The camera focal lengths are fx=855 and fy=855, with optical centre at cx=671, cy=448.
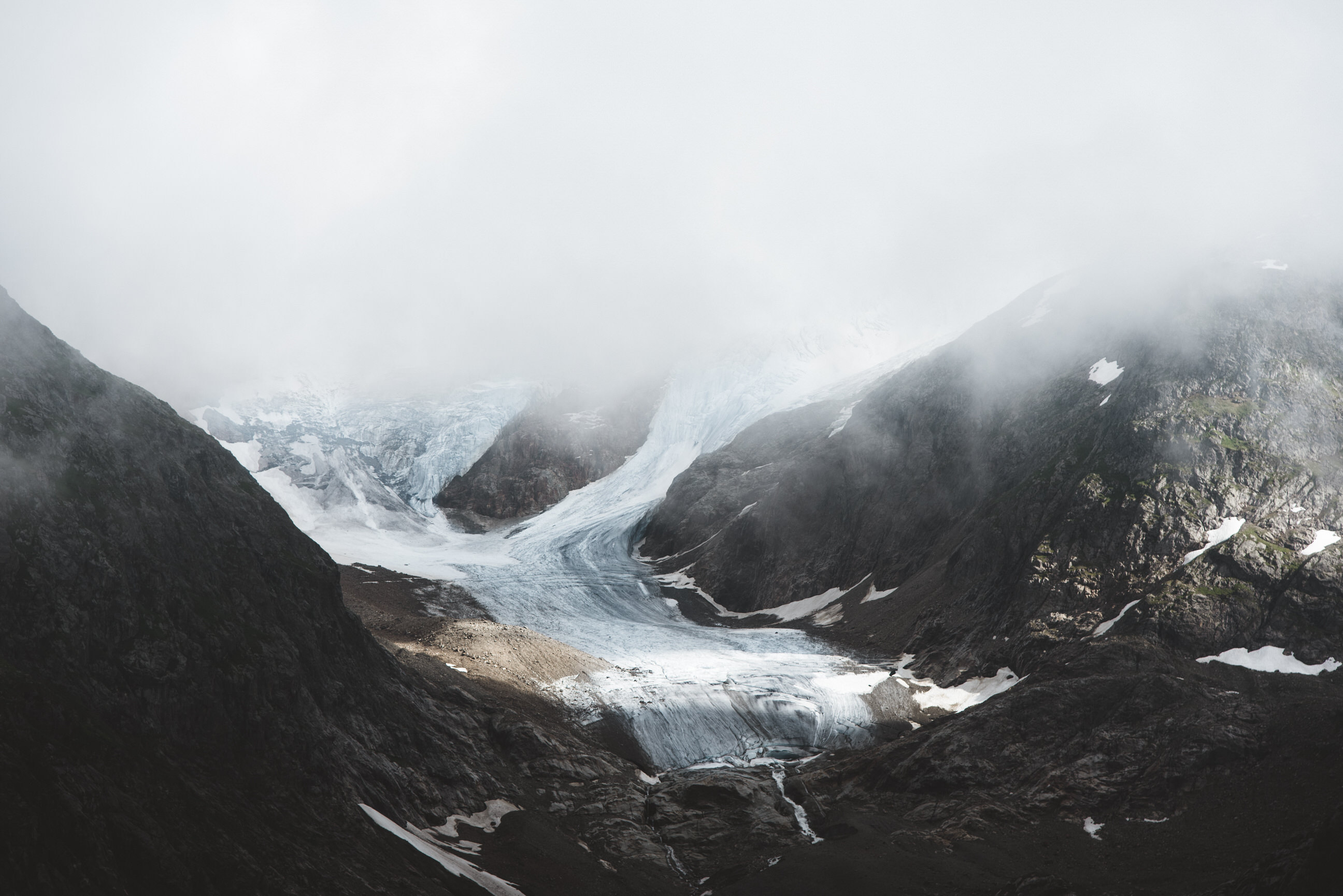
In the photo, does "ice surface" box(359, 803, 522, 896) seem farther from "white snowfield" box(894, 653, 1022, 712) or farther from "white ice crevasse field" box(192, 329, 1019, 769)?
"white snowfield" box(894, 653, 1022, 712)

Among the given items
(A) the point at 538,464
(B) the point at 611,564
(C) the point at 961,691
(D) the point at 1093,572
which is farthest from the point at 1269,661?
(A) the point at 538,464

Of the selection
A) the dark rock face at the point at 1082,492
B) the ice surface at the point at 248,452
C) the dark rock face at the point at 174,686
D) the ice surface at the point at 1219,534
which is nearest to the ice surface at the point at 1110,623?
the dark rock face at the point at 1082,492

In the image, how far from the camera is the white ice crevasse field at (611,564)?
2515 inches

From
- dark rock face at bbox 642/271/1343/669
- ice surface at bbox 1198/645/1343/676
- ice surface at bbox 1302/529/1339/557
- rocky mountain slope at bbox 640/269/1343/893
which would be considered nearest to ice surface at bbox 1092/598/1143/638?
rocky mountain slope at bbox 640/269/1343/893

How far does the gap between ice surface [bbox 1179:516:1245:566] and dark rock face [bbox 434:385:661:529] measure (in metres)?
129

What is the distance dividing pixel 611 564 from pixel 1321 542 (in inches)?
3515

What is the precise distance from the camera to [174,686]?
30906 mm

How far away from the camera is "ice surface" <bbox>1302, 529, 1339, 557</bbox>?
58469mm

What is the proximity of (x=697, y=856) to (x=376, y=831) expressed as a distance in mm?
16157

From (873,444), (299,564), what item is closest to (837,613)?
(873,444)

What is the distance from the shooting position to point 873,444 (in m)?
115

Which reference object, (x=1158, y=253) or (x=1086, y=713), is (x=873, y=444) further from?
(x=1086, y=713)

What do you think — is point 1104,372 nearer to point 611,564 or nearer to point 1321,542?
point 1321,542

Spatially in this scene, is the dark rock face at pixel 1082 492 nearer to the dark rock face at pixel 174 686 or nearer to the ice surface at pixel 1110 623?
the ice surface at pixel 1110 623
